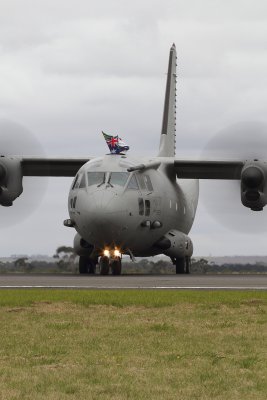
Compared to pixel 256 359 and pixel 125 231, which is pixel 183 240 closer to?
pixel 125 231

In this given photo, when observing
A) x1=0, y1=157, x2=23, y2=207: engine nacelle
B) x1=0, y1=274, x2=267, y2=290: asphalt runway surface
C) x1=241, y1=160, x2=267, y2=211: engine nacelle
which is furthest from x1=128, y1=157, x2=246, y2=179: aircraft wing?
x1=0, y1=274, x2=267, y2=290: asphalt runway surface

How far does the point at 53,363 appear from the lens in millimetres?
11375

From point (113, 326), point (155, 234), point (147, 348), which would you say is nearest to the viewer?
point (147, 348)

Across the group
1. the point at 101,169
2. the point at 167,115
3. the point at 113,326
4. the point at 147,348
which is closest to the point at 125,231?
the point at 101,169

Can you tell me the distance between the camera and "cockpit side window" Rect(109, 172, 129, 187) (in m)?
33.7

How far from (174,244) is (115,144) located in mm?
5014

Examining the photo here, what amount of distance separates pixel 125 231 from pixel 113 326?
61.2 feet

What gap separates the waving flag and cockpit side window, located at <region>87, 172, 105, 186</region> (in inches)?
93.6

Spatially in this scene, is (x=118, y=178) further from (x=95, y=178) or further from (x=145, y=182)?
(x=145, y=182)

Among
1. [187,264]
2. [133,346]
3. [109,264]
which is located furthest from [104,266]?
[133,346]

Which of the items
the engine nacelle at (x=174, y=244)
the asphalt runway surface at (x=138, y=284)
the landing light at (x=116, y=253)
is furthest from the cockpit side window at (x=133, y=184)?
the asphalt runway surface at (x=138, y=284)

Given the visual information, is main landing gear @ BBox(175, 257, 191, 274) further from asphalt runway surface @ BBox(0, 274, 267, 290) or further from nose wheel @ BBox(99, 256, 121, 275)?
asphalt runway surface @ BBox(0, 274, 267, 290)

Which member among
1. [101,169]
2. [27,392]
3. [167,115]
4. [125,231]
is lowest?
[27,392]

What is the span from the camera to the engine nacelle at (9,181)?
37.2 metres
